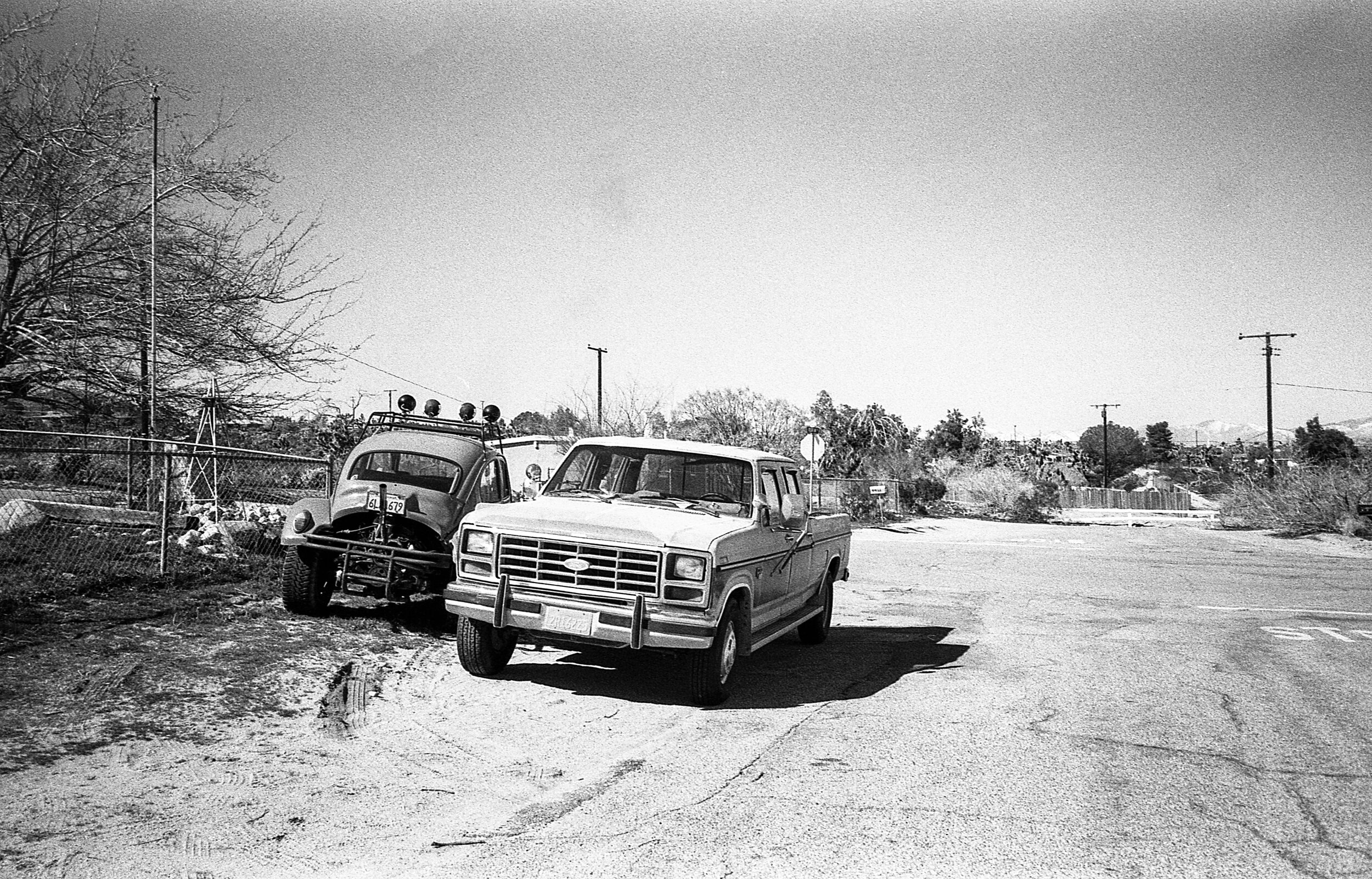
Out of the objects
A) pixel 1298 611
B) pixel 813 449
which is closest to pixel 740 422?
pixel 813 449

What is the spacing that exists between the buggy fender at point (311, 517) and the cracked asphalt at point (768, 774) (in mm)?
1533

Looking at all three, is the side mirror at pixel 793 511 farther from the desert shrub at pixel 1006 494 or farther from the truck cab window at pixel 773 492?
the desert shrub at pixel 1006 494

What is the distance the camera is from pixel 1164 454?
125562 mm

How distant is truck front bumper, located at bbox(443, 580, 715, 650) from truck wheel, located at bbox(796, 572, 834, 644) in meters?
3.55

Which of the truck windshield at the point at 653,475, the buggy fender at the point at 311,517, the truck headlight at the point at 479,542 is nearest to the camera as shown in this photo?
the truck headlight at the point at 479,542

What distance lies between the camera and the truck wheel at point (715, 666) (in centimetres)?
728

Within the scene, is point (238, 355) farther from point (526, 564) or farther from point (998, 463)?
point (998, 463)

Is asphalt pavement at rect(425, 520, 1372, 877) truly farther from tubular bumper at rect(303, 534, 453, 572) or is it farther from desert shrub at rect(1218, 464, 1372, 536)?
desert shrub at rect(1218, 464, 1372, 536)

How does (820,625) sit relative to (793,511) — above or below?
below

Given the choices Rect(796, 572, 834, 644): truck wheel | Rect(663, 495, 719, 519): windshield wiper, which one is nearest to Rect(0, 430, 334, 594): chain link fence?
Rect(663, 495, 719, 519): windshield wiper

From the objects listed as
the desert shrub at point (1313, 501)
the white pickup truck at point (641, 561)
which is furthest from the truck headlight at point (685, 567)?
the desert shrub at point (1313, 501)

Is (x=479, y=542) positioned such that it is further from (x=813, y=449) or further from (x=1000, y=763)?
(x=813, y=449)

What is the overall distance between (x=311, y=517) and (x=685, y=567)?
14.9 ft

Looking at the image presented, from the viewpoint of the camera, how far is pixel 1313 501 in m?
34.7
